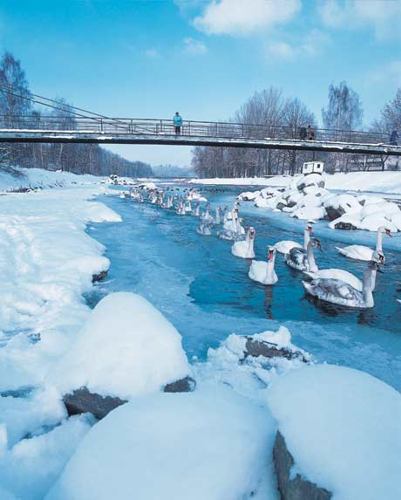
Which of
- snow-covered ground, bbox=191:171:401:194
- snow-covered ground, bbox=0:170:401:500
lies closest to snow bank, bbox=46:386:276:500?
snow-covered ground, bbox=0:170:401:500

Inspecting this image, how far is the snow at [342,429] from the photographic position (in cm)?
156

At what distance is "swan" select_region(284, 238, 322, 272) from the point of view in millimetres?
8782

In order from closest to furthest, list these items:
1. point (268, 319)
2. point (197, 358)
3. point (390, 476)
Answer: point (390, 476) → point (197, 358) → point (268, 319)

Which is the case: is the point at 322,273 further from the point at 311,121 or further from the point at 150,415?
the point at 311,121

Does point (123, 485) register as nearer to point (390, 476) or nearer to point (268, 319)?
point (390, 476)

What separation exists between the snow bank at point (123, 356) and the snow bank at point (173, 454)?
0.70 m

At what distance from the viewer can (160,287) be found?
7773 mm

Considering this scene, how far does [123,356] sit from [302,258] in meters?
7.25

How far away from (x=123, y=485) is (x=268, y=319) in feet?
15.9

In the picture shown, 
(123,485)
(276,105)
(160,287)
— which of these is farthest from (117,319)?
(276,105)

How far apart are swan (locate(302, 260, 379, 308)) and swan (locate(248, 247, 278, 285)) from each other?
0.95 metres

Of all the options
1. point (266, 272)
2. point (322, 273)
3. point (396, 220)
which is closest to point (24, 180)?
point (396, 220)

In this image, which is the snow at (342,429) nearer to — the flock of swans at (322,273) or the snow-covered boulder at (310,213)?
the flock of swans at (322,273)

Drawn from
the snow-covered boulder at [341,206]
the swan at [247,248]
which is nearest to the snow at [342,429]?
the swan at [247,248]
